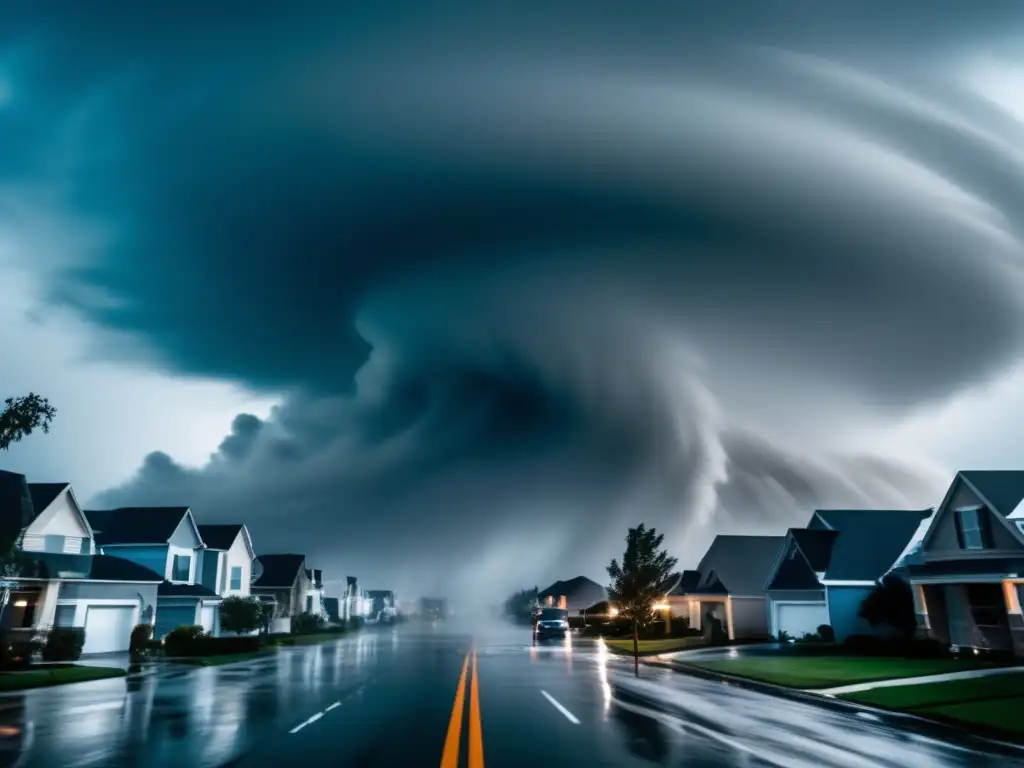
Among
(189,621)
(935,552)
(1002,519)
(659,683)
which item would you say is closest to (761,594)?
(935,552)

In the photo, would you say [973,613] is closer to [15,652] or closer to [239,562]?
[15,652]

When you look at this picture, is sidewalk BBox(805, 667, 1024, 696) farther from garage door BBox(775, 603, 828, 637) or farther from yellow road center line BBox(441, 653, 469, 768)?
garage door BBox(775, 603, 828, 637)

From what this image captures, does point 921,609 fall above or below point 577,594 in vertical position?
below

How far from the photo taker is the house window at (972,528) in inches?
1372

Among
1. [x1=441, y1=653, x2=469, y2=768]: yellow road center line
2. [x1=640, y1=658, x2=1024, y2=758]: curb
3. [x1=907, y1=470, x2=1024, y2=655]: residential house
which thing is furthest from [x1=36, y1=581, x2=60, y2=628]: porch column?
[x1=907, y1=470, x2=1024, y2=655]: residential house

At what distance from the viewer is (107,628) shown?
42812 mm

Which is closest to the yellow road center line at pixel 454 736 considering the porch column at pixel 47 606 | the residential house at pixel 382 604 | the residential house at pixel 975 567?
the residential house at pixel 975 567

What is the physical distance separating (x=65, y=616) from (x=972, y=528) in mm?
45858

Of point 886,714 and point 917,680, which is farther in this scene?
point 917,680

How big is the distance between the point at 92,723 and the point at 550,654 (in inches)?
1112

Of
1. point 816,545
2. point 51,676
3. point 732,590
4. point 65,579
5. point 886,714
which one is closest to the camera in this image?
point 886,714

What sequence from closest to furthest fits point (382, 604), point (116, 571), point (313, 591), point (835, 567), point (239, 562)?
1. point (116, 571)
2. point (835, 567)
3. point (239, 562)
4. point (313, 591)
5. point (382, 604)

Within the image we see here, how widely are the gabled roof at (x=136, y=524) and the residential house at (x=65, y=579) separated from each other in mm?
6947

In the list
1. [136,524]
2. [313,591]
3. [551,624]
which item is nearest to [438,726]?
[136,524]
